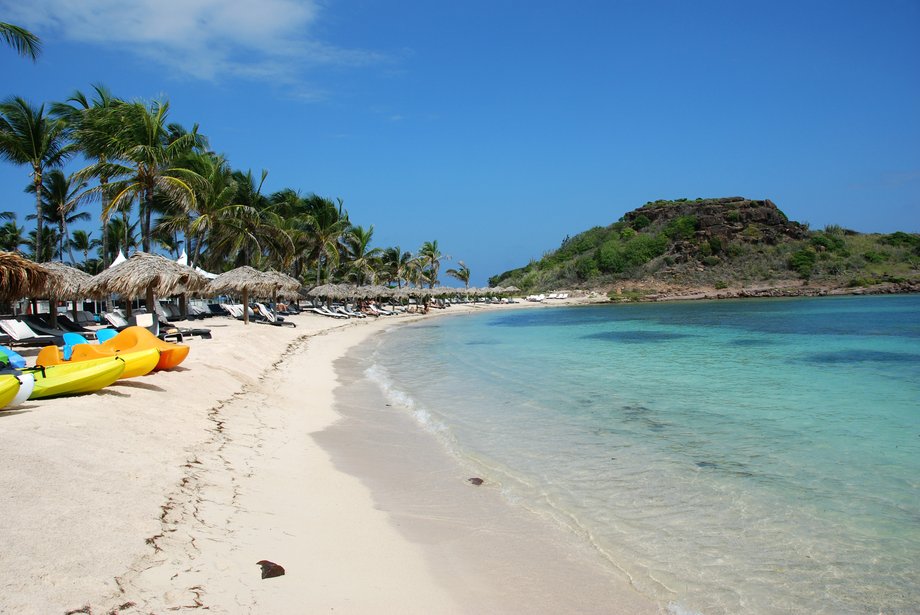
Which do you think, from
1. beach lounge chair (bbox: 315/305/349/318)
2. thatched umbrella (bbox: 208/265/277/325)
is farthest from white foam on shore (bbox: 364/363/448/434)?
beach lounge chair (bbox: 315/305/349/318)

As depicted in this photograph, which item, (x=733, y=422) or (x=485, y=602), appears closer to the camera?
(x=485, y=602)

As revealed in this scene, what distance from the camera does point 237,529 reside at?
3475 millimetres

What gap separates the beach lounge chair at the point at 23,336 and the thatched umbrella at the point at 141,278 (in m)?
1.58

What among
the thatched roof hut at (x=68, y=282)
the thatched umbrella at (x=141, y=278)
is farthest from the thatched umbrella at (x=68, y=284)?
the thatched umbrella at (x=141, y=278)

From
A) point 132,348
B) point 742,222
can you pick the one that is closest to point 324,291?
point 132,348

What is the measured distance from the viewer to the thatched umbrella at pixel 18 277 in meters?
8.76

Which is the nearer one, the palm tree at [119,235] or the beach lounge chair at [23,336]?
the beach lounge chair at [23,336]

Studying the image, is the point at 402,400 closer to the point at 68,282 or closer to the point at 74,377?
the point at 74,377

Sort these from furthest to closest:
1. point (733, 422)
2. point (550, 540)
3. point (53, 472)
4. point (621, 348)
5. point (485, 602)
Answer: point (621, 348) → point (733, 422) → point (550, 540) → point (53, 472) → point (485, 602)

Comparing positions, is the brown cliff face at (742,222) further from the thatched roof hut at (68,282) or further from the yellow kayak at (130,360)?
the yellow kayak at (130,360)

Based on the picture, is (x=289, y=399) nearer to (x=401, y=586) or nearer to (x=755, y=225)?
(x=401, y=586)

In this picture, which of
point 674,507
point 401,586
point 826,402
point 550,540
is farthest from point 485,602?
point 826,402

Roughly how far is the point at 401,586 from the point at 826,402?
8080 millimetres

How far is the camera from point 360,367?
43.6 ft
